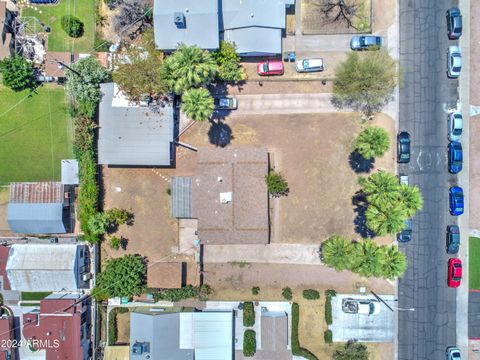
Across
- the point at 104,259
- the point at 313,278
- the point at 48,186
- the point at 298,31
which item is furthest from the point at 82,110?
the point at 313,278

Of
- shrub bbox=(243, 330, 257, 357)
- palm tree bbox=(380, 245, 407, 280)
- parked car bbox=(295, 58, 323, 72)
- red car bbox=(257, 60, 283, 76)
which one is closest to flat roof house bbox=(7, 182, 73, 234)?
shrub bbox=(243, 330, 257, 357)

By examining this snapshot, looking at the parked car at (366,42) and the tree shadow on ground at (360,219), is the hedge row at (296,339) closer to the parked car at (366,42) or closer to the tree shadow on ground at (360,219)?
the tree shadow on ground at (360,219)

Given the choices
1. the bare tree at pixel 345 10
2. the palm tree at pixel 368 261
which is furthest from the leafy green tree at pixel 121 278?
the bare tree at pixel 345 10

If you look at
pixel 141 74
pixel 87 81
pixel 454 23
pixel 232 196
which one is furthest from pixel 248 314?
pixel 454 23

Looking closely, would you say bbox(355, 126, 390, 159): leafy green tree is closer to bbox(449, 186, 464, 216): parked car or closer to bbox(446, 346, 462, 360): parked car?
bbox(449, 186, 464, 216): parked car

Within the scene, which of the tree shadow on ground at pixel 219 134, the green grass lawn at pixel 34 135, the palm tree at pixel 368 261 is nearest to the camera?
the palm tree at pixel 368 261

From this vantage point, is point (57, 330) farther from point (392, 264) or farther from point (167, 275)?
point (392, 264)

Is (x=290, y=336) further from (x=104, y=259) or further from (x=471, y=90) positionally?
(x=471, y=90)
